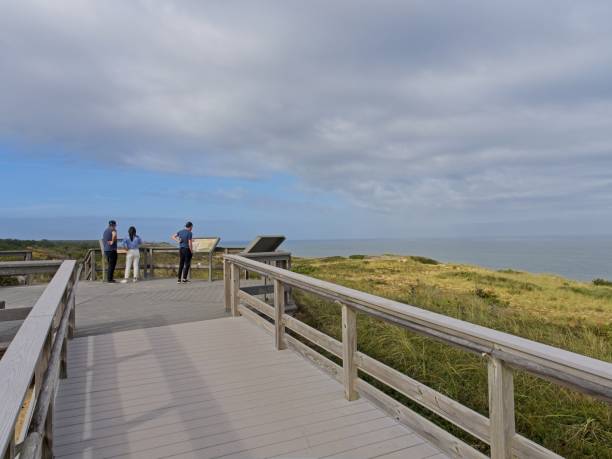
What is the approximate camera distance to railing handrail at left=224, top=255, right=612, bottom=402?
1791 mm

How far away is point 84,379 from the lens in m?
4.28

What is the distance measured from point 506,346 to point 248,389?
263 cm

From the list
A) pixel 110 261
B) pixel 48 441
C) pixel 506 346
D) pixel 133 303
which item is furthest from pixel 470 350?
pixel 110 261

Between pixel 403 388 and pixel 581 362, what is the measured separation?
1.52 m

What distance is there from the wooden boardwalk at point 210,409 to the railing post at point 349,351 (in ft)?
0.37

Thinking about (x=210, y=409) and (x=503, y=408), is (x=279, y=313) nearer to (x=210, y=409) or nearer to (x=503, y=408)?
(x=210, y=409)

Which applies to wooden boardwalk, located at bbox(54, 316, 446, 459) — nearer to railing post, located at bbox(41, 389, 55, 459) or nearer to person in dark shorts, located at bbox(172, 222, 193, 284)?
railing post, located at bbox(41, 389, 55, 459)

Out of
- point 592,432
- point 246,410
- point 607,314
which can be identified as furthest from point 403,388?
point 607,314

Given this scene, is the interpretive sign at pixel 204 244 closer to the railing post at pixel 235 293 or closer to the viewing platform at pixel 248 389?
the railing post at pixel 235 293

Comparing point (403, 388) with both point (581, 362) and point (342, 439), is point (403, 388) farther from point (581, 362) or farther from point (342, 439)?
point (581, 362)

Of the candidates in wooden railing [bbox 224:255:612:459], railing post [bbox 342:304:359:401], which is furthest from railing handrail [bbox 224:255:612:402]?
railing post [bbox 342:304:359:401]

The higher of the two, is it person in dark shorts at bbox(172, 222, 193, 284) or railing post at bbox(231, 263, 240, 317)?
person in dark shorts at bbox(172, 222, 193, 284)

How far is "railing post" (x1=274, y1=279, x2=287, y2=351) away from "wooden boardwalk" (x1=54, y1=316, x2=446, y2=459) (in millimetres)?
116

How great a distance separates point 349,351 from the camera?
3.75 meters
